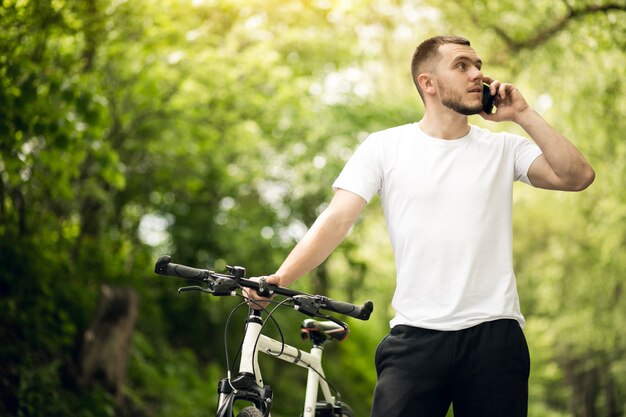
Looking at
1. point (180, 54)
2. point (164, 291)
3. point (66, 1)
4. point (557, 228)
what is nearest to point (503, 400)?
point (66, 1)

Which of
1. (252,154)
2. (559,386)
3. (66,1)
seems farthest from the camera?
(559,386)

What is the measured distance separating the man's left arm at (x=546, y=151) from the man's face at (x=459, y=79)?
0.25 feet

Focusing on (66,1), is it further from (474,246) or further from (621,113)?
(621,113)

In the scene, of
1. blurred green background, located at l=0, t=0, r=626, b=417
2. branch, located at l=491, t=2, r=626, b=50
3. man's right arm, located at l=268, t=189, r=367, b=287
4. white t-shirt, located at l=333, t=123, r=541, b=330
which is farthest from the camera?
branch, located at l=491, t=2, r=626, b=50

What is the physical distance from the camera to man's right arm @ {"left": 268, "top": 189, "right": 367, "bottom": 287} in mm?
3355

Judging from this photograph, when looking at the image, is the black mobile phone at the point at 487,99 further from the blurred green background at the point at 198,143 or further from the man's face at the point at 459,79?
the blurred green background at the point at 198,143

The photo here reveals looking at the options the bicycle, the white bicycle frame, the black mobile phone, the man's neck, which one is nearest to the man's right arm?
the bicycle

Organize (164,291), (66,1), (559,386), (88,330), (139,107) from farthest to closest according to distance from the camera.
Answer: (559,386) → (164,291) → (139,107) → (88,330) → (66,1)

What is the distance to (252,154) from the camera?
14.1 metres

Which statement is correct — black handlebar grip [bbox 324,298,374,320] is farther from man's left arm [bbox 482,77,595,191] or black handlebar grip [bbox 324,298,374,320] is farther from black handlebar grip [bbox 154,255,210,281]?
man's left arm [bbox 482,77,595,191]

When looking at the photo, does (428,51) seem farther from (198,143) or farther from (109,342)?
(198,143)

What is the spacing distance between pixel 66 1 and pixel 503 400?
602 centimetres

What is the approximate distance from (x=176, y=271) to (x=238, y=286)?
0.77 ft

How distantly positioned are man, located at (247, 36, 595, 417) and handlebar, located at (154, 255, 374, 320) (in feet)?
0.27
